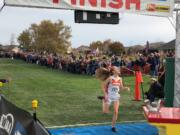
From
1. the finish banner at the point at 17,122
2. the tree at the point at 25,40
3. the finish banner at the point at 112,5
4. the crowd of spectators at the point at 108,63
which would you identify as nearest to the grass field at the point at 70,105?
the crowd of spectators at the point at 108,63

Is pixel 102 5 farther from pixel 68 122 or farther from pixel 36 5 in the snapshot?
pixel 68 122

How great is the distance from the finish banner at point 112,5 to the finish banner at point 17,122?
5.76 metres

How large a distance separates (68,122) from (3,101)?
568cm

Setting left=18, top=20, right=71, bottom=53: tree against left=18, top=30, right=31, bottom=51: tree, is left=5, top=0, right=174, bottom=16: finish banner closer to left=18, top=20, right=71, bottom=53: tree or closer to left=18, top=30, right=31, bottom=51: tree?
left=18, top=20, right=71, bottom=53: tree

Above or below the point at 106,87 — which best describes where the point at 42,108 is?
below

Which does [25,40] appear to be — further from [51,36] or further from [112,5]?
[112,5]

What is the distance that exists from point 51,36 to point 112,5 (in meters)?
70.3

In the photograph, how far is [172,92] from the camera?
45.6ft

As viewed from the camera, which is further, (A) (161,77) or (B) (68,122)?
(A) (161,77)

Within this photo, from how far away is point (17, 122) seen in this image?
5.98 m

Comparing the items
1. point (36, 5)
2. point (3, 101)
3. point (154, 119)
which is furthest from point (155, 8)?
point (3, 101)

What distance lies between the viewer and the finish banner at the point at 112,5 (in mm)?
11934

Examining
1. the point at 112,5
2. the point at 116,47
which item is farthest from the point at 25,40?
the point at 112,5

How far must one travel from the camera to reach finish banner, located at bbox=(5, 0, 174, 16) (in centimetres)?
Result: 1193
